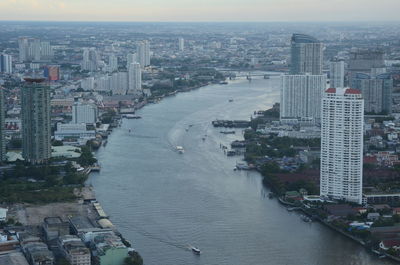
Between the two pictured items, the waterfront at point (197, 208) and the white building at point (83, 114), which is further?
the white building at point (83, 114)

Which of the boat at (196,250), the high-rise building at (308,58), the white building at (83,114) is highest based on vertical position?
the high-rise building at (308,58)

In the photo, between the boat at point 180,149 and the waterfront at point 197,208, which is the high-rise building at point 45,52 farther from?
the boat at point 180,149

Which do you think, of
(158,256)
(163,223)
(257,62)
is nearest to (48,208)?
(163,223)

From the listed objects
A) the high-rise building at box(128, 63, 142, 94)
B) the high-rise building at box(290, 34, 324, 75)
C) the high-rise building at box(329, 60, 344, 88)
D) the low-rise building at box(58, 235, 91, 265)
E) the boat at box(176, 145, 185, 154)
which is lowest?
the low-rise building at box(58, 235, 91, 265)

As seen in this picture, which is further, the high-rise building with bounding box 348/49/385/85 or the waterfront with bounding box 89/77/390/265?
the high-rise building with bounding box 348/49/385/85

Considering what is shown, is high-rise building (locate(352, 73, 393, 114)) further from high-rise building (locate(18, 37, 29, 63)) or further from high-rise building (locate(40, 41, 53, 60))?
high-rise building (locate(40, 41, 53, 60))

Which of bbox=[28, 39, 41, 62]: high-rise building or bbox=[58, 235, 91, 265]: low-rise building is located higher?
bbox=[28, 39, 41, 62]: high-rise building

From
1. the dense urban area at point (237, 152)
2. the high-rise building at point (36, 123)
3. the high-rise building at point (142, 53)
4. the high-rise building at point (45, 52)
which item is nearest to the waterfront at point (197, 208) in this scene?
the dense urban area at point (237, 152)

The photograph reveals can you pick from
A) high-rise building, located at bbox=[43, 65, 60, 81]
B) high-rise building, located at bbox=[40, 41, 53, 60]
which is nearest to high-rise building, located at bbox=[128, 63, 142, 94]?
high-rise building, located at bbox=[43, 65, 60, 81]
